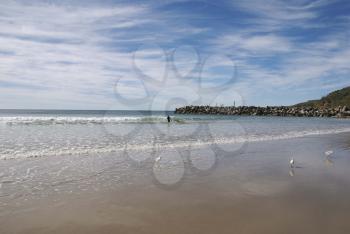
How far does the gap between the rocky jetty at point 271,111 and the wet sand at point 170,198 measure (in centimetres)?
6167

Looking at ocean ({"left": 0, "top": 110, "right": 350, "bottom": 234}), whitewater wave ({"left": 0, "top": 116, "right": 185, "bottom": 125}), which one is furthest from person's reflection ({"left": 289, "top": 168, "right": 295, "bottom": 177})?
whitewater wave ({"left": 0, "top": 116, "right": 185, "bottom": 125})

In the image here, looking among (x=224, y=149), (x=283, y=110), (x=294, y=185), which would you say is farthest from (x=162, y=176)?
(x=283, y=110)

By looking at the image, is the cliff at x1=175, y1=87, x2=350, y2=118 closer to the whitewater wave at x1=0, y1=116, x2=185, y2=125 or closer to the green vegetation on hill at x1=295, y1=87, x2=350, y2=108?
the green vegetation on hill at x1=295, y1=87, x2=350, y2=108

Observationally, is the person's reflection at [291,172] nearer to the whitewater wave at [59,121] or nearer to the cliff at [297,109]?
the whitewater wave at [59,121]

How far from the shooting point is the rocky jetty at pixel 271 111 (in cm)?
6850

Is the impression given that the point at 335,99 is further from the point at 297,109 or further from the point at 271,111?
the point at 271,111

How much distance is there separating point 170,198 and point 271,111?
74498 millimetres

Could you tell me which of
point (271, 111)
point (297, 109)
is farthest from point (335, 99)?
point (271, 111)

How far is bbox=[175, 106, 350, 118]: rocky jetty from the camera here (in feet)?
225

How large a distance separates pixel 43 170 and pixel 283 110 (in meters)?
72.5

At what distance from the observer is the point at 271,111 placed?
7788 cm

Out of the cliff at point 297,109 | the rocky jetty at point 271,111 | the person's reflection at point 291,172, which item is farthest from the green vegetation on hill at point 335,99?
the person's reflection at point 291,172

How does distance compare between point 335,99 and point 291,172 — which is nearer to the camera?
point 291,172

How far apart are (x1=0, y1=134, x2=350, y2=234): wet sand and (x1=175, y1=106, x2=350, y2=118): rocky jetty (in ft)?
202
